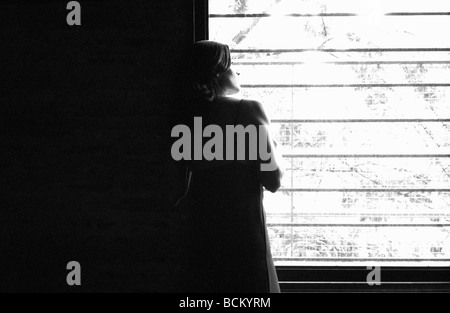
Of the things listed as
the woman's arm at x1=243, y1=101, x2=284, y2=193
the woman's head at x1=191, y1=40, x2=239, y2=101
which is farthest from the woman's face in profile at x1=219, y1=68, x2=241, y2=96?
the woman's arm at x1=243, y1=101, x2=284, y2=193

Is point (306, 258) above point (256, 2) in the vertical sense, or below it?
below

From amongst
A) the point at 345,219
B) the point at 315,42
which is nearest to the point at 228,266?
the point at 345,219

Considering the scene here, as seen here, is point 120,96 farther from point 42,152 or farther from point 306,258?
point 306,258

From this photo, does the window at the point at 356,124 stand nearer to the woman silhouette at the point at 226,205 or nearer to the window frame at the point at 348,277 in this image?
the window frame at the point at 348,277

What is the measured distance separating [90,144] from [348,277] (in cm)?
177

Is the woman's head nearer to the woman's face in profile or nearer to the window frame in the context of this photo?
the woman's face in profile

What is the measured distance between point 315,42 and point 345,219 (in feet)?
3.62

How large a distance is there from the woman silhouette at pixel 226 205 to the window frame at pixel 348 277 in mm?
746

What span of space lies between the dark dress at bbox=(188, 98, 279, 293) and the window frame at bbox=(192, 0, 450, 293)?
779mm

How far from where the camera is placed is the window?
2.80 metres

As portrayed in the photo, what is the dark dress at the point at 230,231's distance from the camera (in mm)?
2055

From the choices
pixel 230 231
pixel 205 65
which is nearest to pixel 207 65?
pixel 205 65
